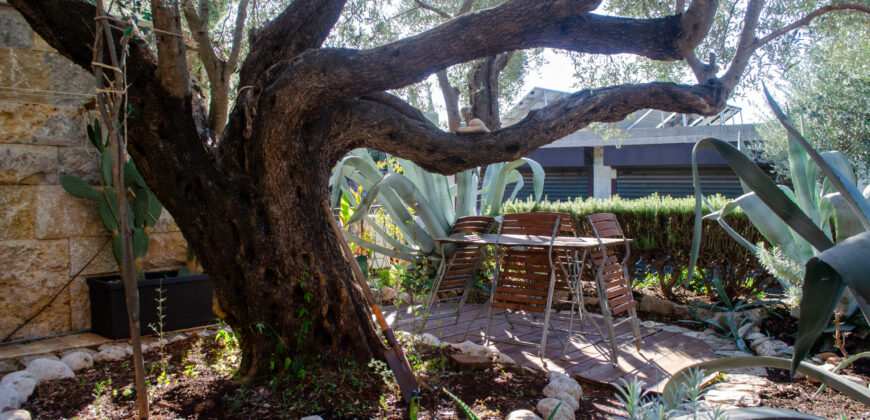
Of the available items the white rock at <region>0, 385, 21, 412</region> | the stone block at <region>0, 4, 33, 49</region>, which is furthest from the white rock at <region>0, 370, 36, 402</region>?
the stone block at <region>0, 4, 33, 49</region>

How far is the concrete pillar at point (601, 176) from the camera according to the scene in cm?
1412

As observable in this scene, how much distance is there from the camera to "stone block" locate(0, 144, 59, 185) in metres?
3.86

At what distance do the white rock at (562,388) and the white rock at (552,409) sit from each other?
16 cm

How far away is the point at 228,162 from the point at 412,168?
3.12 m

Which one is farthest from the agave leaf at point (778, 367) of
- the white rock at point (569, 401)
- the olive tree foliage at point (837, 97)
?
the olive tree foliage at point (837, 97)

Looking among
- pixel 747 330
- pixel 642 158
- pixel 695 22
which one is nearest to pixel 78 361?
pixel 695 22

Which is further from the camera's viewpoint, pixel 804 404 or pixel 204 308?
pixel 204 308

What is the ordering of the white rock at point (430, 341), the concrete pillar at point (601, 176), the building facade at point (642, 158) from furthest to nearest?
the concrete pillar at point (601, 176) < the building facade at point (642, 158) < the white rock at point (430, 341)

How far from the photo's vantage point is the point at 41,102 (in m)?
4.02

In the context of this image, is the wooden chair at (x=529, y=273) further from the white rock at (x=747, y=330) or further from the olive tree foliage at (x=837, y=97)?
the olive tree foliage at (x=837, y=97)

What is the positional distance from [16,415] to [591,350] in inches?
130

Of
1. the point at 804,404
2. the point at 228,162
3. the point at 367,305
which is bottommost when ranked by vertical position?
the point at 804,404

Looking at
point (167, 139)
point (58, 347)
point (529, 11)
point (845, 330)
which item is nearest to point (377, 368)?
point (167, 139)

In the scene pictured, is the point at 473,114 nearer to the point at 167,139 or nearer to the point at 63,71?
the point at 63,71
